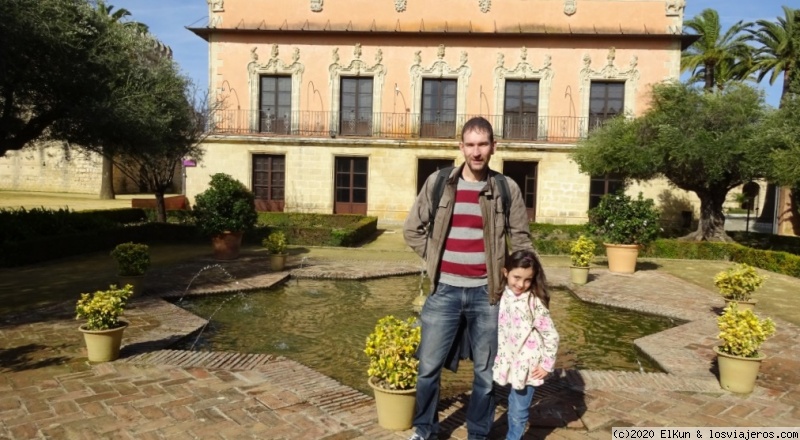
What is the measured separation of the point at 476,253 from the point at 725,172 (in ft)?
50.0

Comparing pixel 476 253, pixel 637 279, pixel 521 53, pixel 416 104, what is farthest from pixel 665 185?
pixel 476 253

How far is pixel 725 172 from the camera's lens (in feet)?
51.0

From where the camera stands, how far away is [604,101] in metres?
22.2

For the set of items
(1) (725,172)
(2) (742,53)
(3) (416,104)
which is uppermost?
(2) (742,53)

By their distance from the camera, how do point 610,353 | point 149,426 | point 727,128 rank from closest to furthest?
1. point 149,426
2. point 610,353
3. point 727,128

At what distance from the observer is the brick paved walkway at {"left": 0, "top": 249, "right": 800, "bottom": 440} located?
3850 mm

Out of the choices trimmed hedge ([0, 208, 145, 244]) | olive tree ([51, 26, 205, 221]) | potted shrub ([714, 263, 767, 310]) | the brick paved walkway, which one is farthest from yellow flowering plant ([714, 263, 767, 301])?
trimmed hedge ([0, 208, 145, 244])

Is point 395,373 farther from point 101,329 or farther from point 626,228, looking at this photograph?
point 626,228

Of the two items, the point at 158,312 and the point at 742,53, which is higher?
the point at 742,53

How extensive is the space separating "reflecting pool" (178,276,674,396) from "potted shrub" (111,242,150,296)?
752 mm

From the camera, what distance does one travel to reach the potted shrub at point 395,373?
3727mm

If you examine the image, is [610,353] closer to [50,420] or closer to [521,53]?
[50,420]

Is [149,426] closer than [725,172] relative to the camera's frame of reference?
Yes

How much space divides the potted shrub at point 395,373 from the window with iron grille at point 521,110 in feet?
63.8
